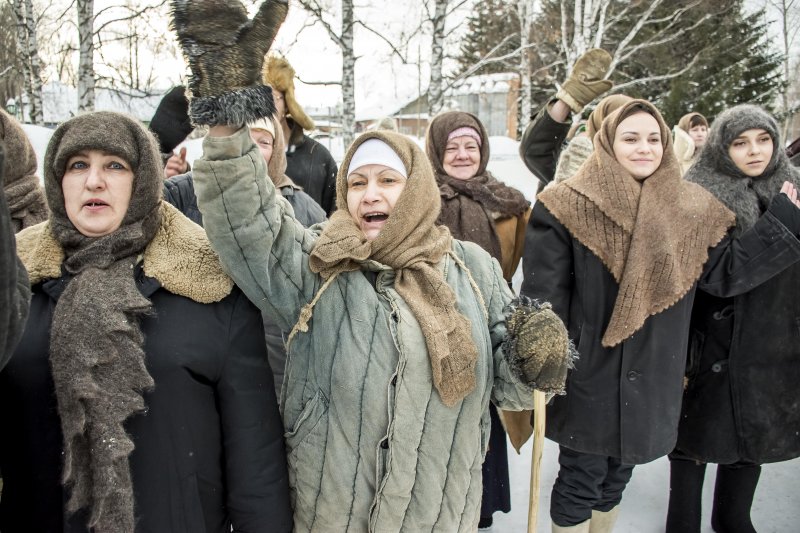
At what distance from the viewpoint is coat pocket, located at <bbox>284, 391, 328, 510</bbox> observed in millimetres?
1712

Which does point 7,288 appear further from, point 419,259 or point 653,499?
point 653,499

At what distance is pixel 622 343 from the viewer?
2.47 meters

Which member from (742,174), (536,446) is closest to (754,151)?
(742,174)

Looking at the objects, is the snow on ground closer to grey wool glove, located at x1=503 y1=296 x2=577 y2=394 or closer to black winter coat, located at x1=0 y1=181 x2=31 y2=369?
grey wool glove, located at x1=503 y1=296 x2=577 y2=394

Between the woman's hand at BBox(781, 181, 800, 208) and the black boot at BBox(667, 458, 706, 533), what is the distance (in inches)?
53.0

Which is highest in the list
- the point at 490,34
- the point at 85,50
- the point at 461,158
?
the point at 490,34

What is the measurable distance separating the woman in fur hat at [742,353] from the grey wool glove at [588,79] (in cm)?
65

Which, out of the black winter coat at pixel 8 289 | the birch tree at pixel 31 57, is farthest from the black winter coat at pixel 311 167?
the birch tree at pixel 31 57

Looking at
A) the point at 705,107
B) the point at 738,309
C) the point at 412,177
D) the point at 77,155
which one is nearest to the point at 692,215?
the point at 738,309

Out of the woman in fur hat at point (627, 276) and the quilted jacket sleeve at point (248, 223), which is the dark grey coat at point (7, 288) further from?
the woman in fur hat at point (627, 276)

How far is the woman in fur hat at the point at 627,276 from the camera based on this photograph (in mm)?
2434

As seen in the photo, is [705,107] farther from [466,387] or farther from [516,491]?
[466,387]

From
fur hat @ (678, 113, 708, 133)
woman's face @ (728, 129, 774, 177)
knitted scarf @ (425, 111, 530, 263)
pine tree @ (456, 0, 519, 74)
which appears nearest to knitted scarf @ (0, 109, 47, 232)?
knitted scarf @ (425, 111, 530, 263)

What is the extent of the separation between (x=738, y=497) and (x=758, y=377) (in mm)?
728
